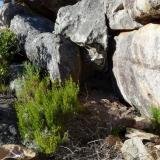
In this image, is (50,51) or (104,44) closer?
(104,44)

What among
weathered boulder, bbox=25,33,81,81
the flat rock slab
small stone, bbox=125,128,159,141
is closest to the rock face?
weathered boulder, bbox=25,33,81,81

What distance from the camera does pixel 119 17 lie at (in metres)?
8.13

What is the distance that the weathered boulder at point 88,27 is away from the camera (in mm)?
8383

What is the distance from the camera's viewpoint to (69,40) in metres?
8.61

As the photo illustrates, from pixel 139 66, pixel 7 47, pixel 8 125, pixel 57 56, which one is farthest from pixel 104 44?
pixel 8 125

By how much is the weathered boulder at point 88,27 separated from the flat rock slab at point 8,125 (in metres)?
1.97

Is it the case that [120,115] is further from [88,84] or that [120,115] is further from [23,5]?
[23,5]

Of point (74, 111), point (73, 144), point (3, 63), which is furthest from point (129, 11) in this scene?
point (3, 63)

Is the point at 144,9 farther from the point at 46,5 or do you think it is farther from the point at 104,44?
the point at 46,5

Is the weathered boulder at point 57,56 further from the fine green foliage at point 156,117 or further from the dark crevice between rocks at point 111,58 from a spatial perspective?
the fine green foliage at point 156,117

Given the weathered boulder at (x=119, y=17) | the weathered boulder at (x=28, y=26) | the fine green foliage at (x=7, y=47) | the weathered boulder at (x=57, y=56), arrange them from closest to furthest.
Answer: the weathered boulder at (x=119, y=17), the weathered boulder at (x=57, y=56), the fine green foliage at (x=7, y=47), the weathered boulder at (x=28, y=26)

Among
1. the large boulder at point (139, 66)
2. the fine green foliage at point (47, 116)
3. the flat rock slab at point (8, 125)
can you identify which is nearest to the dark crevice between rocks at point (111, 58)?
the large boulder at point (139, 66)

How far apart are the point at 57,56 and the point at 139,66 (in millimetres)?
1658

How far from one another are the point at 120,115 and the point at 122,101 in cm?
94
